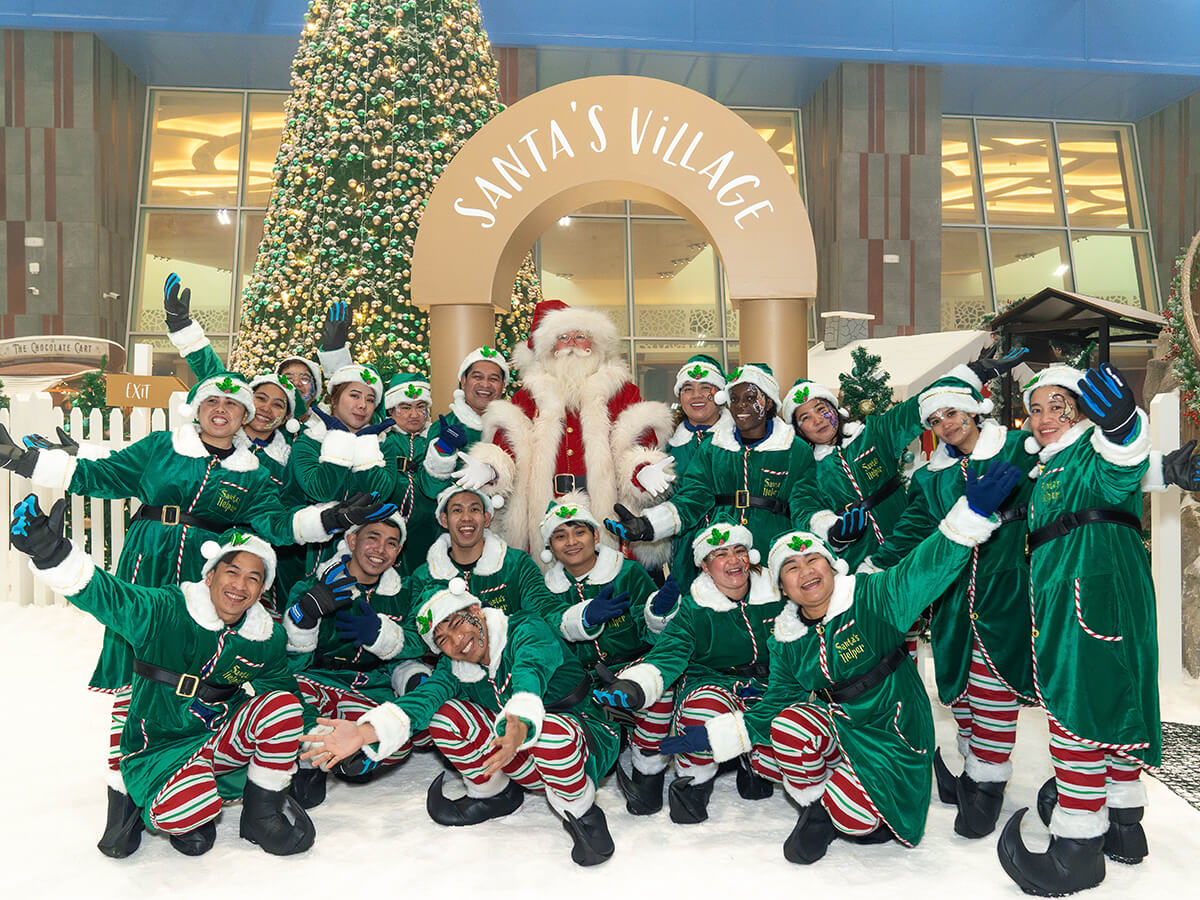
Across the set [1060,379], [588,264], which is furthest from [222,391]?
[588,264]

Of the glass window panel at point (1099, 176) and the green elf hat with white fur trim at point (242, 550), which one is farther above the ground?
the glass window panel at point (1099, 176)

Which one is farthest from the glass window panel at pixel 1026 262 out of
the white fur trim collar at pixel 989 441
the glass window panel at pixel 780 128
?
the white fur trim collar at pixel 989 441

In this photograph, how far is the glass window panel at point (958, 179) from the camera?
14.0 m

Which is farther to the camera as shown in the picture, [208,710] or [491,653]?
[491,653]

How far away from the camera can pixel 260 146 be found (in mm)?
13289

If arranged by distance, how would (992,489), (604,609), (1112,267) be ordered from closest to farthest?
(992,489) < (604,609) < (1112,267)

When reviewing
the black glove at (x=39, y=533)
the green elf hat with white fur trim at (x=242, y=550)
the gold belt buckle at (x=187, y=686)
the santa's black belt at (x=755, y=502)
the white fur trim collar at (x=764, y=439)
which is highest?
the white fur trim collar at (x=764, y=439)

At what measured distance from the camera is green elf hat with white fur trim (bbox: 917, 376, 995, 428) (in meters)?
3.22

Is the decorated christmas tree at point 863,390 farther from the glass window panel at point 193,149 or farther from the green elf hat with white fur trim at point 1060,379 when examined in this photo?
the glass window panel at point 193,149

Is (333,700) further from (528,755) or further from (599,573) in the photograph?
(599,573)

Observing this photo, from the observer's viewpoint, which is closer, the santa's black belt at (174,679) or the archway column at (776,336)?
the santa's black belt at (174,679)

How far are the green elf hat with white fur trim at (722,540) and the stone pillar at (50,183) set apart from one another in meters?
10.9

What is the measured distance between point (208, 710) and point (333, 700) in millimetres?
519

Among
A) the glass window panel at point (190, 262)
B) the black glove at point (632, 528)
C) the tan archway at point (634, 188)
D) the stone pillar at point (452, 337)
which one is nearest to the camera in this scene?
the black glove at point (632, 528)
